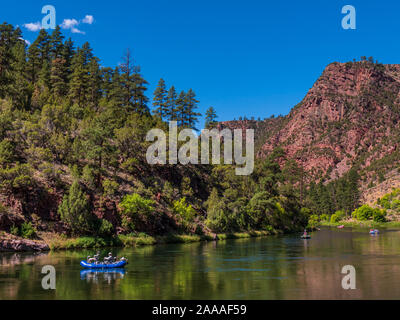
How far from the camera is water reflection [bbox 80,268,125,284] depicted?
39984mm

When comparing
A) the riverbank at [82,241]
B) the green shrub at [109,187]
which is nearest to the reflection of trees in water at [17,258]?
the riverbank at [82,241]

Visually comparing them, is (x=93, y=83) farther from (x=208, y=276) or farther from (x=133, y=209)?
(x=208, y=276)

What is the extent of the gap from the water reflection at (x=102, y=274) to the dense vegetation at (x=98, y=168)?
22.3 m

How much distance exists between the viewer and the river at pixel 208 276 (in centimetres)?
3291

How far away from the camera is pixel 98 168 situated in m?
76.7

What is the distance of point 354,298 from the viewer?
31.0 m

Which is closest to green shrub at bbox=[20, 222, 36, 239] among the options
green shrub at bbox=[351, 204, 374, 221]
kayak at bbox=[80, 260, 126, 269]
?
kayak at bbox=[80, 260, 126, 269]

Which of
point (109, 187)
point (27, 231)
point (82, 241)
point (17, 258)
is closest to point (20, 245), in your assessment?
point (27, 231)

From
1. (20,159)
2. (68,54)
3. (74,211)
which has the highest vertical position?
(68,54)

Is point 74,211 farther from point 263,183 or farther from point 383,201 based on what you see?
point 383,201

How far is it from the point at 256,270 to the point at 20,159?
48.5 m

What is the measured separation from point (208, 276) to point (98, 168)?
137ft

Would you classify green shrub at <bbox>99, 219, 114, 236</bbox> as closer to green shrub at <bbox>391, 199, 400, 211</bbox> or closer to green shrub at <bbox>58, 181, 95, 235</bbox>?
green shrub at <bbox>58, 181, 95, 235</bbox>

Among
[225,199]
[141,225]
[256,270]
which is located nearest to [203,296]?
[256,270]
